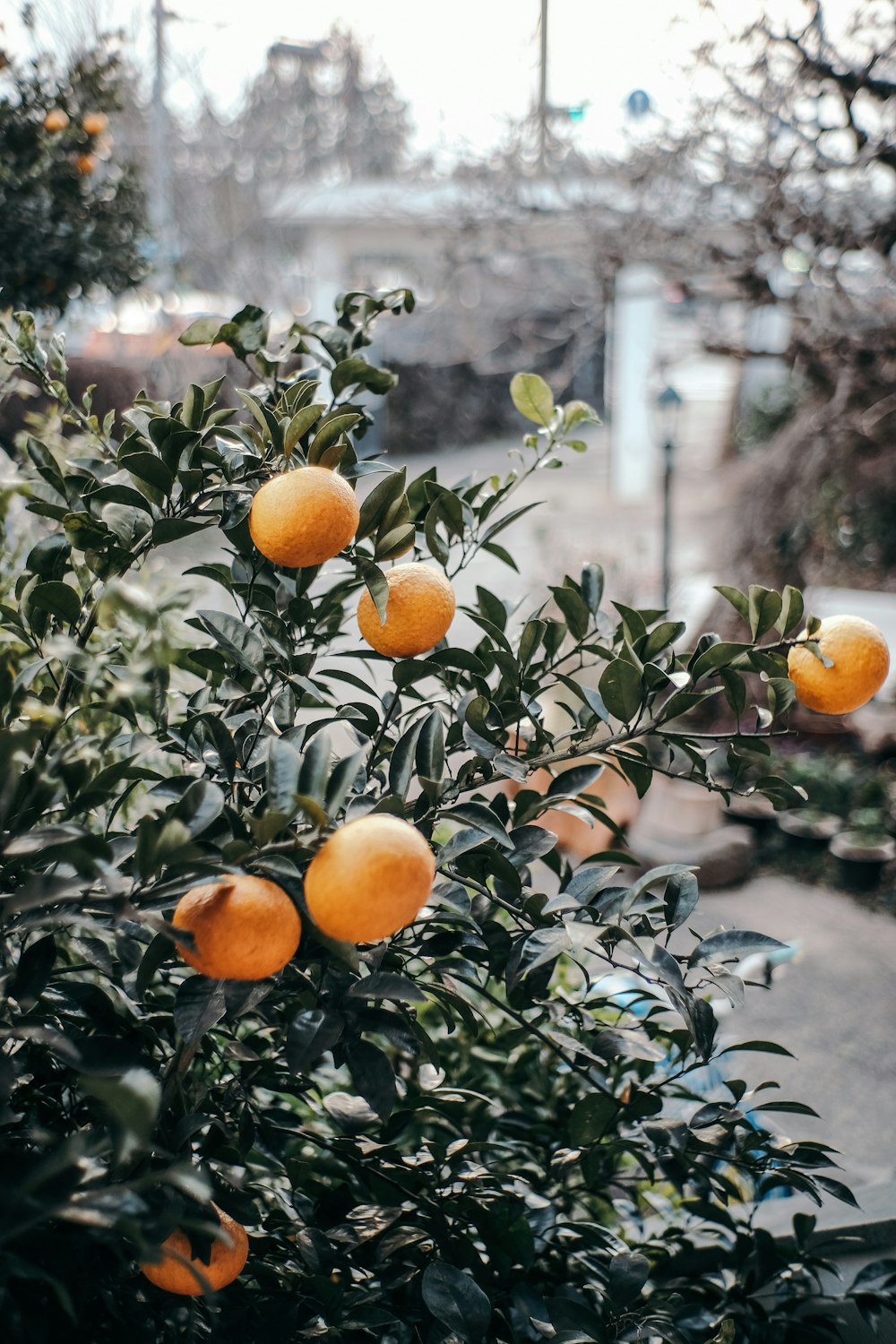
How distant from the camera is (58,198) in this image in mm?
1852

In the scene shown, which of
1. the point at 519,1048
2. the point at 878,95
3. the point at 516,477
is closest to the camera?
A: the point at 516,477

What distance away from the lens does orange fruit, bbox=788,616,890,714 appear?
75cm

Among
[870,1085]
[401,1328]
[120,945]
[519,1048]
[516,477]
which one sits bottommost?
[870,1085]

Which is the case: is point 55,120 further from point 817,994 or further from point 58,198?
point 817,994

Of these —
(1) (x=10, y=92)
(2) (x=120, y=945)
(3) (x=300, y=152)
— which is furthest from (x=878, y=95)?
(3) (x=300, y=152)

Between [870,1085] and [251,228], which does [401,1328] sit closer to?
[870,1085]

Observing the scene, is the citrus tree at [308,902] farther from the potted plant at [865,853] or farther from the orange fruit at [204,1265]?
the potted plant at [865,853]

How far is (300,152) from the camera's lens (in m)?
14.6

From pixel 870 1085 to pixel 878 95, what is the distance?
10.1ft

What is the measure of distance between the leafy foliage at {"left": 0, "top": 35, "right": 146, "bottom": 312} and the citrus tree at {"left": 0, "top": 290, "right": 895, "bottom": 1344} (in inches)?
41.1

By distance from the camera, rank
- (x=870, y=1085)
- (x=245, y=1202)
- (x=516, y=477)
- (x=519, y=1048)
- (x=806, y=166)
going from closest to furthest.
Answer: (x=245, y=1202) → (x=516, y=477) → (x=519, y=1048) → (x=870, y=1085) → (x=806, y=166)

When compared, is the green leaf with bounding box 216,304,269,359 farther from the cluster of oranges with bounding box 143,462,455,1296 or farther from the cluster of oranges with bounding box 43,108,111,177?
the cluster of oranges with bounding box 43,108,111,177

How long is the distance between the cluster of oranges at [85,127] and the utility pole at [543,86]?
10.2 ft

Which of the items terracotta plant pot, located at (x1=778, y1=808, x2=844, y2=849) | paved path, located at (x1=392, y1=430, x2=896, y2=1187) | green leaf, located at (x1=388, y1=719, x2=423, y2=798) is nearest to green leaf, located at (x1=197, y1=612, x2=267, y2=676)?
green leaf, located at (x1=388, y1=719, x2=423, y2=798)
